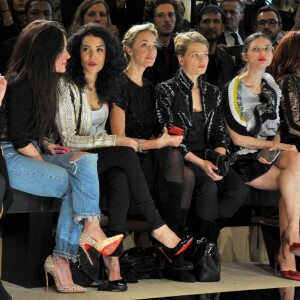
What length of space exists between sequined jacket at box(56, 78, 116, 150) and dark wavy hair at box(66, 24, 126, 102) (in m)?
0.12

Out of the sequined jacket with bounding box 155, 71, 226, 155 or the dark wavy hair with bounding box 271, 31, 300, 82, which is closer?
the sequined jacket with bounding box 155, 71, 226, 155

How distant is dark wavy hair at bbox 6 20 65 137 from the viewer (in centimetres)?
430

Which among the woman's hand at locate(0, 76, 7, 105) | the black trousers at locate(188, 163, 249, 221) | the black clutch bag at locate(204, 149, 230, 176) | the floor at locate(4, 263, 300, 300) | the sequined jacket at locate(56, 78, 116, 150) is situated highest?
the woman's hand at locate(0, 76, 7, 105)

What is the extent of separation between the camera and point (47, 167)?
14.0 ft

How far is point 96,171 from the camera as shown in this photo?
427 centimetres

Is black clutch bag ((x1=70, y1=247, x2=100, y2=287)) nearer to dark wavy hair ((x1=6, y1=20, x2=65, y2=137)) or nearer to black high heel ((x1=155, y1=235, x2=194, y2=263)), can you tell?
black high heel ((x1=155, y1=235, x2=194, y2=263))

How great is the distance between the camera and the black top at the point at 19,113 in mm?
4227

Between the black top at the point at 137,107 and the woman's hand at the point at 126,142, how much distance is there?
0.81 feet

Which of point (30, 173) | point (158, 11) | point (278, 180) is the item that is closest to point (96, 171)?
point (30, 173)

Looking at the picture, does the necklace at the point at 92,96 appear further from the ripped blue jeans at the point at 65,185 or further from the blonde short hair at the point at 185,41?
the blonde short hair at the point at 185,41

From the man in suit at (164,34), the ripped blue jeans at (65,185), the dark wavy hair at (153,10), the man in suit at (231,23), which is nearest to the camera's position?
the ripped blue jeans at (65,185)

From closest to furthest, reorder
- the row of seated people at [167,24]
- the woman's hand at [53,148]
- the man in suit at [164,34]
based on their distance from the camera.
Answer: the woman's hand at [53,148] → the man in suit at [164,34] → the row of seated people at [167,24]

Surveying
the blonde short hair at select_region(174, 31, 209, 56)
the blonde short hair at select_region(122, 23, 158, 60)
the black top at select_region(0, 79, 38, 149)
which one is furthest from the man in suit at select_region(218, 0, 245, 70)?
the black top at select_region(0, 79, 38, 149)

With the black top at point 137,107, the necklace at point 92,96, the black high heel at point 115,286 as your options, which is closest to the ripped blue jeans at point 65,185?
the black high heel at point 115,286
